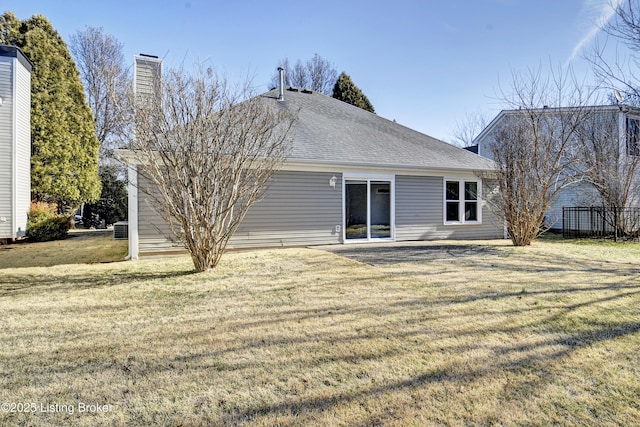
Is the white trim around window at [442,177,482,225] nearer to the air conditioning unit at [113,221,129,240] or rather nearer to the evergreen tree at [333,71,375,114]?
the air conditioning unit at [113,221,129,240]

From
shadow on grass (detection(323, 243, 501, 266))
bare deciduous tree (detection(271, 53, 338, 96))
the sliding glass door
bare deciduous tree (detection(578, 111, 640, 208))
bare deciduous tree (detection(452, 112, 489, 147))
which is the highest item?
bare deciduous tree (detection(271, 53, 338, 96))

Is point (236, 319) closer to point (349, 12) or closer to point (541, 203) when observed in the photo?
point (541, 203)

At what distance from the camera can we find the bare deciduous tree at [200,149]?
5.50 meters

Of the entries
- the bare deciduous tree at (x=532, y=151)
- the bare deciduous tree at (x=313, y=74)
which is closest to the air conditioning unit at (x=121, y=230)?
the bare deciduous tree at (x=532, y=151)

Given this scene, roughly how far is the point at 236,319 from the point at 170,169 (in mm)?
2992

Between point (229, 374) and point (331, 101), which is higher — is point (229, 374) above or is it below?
below

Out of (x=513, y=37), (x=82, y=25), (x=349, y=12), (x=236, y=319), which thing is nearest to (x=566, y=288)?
(x=236, y=319)

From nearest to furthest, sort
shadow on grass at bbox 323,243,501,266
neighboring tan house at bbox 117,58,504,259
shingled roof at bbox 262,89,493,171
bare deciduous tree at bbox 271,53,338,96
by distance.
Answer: shadow on grass at bbox 323,243,501,266, neighboring tan house at bbox 117,58,504,259, shingled roof at bbox 262,89,493,171, bare deciduous tree at bbox 271,53,338,96

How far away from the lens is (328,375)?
2598 mm

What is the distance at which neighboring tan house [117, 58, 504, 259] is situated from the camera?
9258mm

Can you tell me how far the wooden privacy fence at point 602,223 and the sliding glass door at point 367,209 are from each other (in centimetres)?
826

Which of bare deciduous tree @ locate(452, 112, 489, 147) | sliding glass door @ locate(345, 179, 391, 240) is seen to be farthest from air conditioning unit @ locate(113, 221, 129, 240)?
bare deciduous tree @ locate(452, 112, 489, 147)

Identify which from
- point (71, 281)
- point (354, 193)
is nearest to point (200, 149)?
point (71, 281)

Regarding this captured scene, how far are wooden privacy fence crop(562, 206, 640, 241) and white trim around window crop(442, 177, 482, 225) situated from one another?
15.5ft
